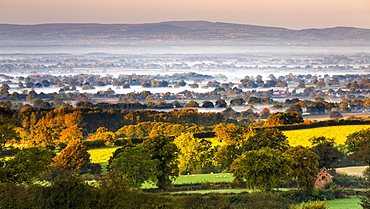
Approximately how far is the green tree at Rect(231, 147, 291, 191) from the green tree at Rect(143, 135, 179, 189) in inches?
168

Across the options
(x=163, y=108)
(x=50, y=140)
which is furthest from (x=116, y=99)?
(x=50, y=140)

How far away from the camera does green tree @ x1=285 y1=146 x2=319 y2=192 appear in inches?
988

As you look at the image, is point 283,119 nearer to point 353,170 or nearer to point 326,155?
point 353,170

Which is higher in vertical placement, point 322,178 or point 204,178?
point 322,178

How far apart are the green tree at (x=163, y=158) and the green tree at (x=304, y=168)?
5.89 m

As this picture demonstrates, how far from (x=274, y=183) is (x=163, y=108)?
6581 centimetres

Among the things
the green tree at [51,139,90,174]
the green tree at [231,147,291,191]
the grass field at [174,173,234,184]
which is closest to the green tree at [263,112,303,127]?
the grass field at [174,173,234,184]

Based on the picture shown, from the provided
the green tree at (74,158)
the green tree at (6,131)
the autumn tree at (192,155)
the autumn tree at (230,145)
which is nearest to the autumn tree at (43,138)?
the green tree at (74,158)

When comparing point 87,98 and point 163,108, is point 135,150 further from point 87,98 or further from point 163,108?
point 87,98

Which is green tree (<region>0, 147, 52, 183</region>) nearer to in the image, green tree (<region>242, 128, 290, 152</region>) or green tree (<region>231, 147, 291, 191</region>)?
green tree (<region>231, 147, 291, 191</region>)

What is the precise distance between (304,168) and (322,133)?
22276mm

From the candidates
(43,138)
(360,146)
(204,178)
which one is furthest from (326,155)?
(43,138)

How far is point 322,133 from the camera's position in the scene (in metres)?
47.0

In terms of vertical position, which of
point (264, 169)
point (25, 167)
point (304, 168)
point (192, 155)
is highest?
point (25, 167)
